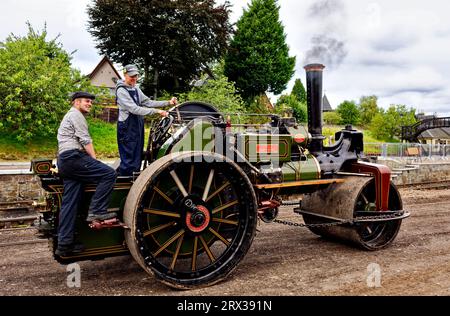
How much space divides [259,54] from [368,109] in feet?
92.2

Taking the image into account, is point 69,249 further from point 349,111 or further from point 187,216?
point 349,111

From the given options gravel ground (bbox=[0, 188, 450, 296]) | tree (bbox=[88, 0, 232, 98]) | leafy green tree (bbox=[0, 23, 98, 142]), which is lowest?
gravel ground (bbox=[0, 188, 450, 296])

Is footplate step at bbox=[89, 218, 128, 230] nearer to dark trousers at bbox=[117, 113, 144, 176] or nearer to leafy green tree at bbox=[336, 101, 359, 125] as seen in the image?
dark trousers at bbox=[117, 113, 144, 176]

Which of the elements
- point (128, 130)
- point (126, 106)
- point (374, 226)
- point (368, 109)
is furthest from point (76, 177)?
point (368, 109)

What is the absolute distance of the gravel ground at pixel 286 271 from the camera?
4.16 metres

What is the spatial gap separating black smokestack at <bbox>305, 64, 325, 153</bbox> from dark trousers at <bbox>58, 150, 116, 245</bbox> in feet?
10.0

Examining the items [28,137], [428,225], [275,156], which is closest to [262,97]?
[28,137]

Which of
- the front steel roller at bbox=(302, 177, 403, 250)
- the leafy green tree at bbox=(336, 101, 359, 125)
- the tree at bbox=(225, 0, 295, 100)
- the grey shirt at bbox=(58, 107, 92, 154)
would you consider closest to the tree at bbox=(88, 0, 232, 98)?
the tree at bbox=(225, 0, 295, 100)

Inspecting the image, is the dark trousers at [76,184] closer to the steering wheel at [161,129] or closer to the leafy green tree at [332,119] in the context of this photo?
the steering wheel at [161,129]

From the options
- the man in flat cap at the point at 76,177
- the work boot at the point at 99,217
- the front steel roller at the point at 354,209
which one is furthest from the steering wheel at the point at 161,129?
the front steel roller at the point at 354,209

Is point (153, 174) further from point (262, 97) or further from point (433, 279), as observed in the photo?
point (262, 97)

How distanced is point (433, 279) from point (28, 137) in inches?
545

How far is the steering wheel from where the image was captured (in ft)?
15.7

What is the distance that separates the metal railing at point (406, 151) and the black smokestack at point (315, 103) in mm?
15273
